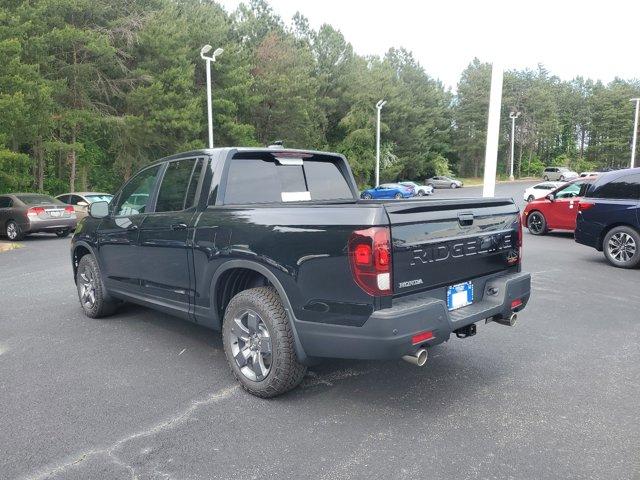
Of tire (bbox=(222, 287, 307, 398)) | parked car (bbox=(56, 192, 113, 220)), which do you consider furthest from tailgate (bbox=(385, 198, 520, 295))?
parked car (bbox=(56, 192, 113, 220))

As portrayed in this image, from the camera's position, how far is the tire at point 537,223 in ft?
47.1

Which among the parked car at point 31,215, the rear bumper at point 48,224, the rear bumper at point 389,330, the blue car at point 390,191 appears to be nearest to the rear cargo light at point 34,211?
the parked car at point 31,215

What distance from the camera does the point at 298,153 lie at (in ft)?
15.8

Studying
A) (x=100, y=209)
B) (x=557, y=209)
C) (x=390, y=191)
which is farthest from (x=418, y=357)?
(x=390, y=191)

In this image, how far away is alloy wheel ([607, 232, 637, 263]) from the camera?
912cm

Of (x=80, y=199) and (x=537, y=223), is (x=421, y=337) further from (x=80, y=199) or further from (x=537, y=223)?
(x=80, y=199)

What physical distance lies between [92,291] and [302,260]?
3643 mm

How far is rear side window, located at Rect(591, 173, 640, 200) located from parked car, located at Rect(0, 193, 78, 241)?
573 inches

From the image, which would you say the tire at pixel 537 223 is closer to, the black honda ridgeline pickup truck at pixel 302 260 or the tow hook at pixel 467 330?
the black honda ridgeline pickup truck at pixel 302 260

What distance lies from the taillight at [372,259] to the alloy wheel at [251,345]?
919 mm

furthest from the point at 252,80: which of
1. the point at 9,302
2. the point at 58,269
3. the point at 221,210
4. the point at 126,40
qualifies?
the point at 221,210

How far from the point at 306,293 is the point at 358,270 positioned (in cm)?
45

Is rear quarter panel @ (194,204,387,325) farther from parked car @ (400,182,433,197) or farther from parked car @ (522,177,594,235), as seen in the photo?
parked car @ (400,182,433,197)

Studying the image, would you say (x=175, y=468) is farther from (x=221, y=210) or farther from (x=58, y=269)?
(x=58, y=269)
